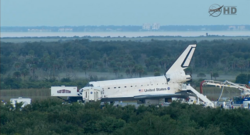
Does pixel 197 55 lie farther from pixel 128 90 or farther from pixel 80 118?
pixel 80 118

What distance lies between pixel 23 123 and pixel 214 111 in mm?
10000

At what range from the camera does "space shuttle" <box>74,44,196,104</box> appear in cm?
4675

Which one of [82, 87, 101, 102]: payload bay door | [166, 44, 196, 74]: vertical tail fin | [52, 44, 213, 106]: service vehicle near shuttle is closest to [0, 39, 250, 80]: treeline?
[166, 44, 196, 74]: vertical tail fin

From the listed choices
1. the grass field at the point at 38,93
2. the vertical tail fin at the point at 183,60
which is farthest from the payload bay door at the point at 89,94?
the grass field at the point at 38,93

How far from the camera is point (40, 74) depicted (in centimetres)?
7619

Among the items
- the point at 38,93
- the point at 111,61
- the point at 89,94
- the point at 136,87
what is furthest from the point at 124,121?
the point at 111,61

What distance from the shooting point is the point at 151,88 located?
159ft

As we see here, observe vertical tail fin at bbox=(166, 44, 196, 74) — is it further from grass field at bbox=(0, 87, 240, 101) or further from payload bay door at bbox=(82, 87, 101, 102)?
payload bay door at bbox=(82, 87, 101, 102)

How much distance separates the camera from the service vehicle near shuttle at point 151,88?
46844mm

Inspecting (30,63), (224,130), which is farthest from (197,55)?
(224,130)

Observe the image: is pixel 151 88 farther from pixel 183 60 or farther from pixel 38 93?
pixel 38 93

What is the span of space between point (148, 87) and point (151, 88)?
0.80 ft

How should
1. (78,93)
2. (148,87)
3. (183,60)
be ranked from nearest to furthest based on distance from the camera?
(78,93) → (148,87) → (183,60)

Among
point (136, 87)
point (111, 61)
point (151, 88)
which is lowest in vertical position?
point (151, 88)
